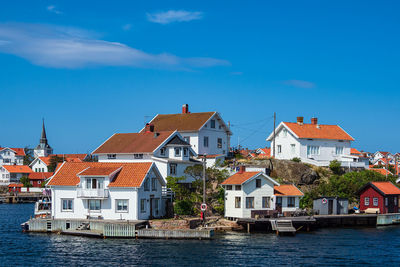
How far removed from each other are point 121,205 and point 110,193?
74.6 inches

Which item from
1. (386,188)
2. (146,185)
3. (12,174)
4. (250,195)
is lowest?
(12,174)

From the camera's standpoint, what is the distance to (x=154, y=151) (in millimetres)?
70562

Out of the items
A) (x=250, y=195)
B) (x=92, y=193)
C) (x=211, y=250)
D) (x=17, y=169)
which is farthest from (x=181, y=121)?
(x=17, y=169)

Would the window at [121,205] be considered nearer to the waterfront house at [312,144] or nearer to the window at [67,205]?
the window at [67,205]

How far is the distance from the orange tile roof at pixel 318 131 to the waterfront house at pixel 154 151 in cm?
1945

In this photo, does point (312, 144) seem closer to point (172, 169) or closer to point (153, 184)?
point (172, 169)

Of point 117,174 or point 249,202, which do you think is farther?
point 249,202

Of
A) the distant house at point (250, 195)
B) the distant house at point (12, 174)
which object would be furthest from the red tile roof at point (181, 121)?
the distant house at point (12, 174)

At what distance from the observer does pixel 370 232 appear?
2413 inches

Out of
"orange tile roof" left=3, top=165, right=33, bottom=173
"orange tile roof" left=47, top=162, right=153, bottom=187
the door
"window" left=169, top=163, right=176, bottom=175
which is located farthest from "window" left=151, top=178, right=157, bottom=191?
"orange tile roof" left=3, top=165, right=33, bottom=173

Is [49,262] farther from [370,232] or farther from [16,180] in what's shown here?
[16,180]

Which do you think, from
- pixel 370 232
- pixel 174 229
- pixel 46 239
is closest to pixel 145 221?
pixel 174 229

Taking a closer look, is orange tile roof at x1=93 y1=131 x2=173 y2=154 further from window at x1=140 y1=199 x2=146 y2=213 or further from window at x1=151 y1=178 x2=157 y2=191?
window at x1=140 y1=199 x2=146 y2=213

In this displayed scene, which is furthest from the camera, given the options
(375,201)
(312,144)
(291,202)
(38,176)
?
(38,176)
